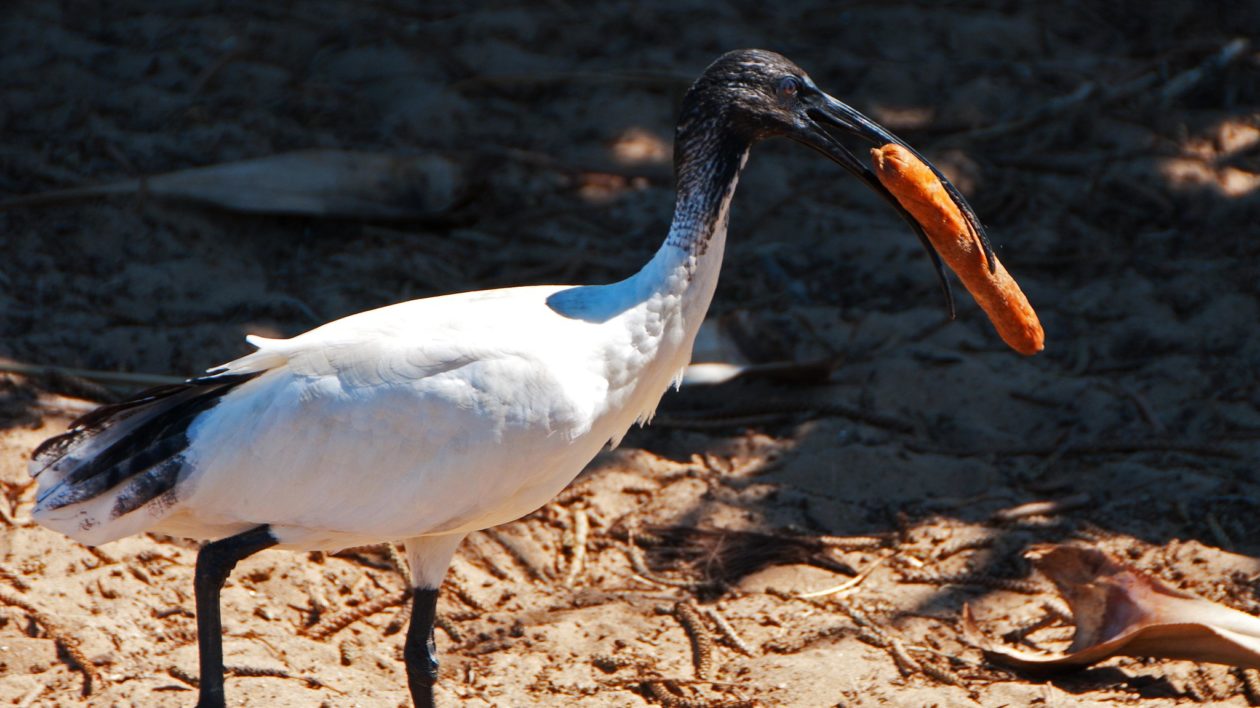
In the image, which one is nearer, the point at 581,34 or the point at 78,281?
the point at 78,281

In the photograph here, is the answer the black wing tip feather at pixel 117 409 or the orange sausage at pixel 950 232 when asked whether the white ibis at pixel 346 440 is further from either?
the orange sausage at pixel 950 232

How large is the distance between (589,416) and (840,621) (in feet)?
4.33

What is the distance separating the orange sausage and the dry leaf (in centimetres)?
310

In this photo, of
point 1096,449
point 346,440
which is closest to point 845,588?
point 1096,449

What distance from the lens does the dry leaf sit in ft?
20.1

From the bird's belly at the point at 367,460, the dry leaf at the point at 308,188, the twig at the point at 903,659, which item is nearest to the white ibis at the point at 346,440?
the bird's belly at the point at 367,460

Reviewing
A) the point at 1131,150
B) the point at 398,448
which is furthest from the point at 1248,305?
the point at 398,448

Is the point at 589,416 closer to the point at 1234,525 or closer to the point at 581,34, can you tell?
the point at 1234,525

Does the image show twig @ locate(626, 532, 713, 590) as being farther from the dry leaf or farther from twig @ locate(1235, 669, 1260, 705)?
the dry leaf

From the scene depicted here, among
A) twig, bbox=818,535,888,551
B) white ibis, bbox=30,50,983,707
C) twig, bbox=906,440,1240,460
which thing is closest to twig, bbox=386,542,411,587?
white ibis, bbox=30,50,983,707

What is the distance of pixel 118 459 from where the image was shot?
3445 mm

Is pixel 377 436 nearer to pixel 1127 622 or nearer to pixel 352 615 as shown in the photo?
pixel 352 615

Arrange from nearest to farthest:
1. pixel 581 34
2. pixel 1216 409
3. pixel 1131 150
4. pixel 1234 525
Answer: pixel 1234 525, pixel 1216 409, pixel 1131 150, pixel 581 34

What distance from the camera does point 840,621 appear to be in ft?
14.5
